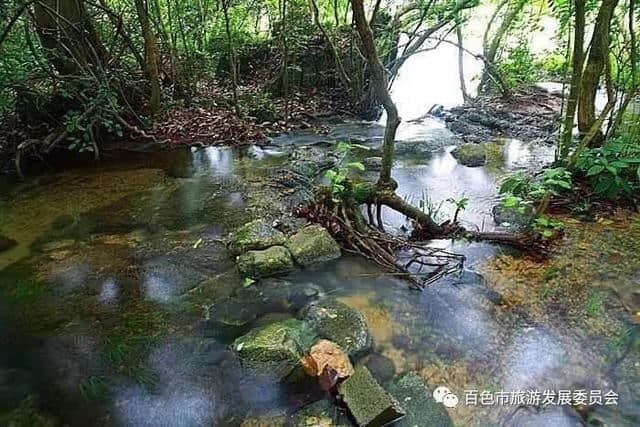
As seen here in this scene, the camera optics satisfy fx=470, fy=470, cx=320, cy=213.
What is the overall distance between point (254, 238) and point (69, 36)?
459 centimetres

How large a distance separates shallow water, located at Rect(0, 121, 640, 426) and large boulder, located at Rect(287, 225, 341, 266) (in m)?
0.12

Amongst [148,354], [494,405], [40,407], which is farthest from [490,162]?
[40,407]

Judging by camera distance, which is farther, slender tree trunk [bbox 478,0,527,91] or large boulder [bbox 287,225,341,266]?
slender tree trunk [bbox 478,0,527,91]

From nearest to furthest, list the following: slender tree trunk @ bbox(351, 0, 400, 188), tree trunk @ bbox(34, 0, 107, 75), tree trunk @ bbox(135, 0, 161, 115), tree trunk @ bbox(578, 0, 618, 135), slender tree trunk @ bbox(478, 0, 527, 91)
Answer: slender tree trunk @ bbox(351, 0, 400, 188) → tree trunk @ bbox(578, 0, 618, 135) → tree trunk @ bbox(34, 0, 107, 75) → tree trunk @ bbox(135, 0, 161, 115) → slender tree trunk @ bbox(478, 0, 527, 91)

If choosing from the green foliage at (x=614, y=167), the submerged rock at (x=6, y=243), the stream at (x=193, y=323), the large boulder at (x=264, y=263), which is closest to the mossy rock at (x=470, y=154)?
the stream at (x=193, y=323)

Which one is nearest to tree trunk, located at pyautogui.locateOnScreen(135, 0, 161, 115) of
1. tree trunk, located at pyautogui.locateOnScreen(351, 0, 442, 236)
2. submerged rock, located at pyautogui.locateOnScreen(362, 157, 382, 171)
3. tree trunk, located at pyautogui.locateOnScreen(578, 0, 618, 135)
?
submerged rock, located at pyautogui.locateOnScreen(362, 157, 382, 171)

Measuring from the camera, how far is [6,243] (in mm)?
4281

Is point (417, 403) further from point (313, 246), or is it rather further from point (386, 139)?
point (386, 139)

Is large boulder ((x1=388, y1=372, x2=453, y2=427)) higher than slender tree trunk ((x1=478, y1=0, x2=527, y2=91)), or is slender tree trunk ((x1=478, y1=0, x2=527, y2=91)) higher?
slender tree trunk ((x1=478, y1=0, x2=527, y2=91))

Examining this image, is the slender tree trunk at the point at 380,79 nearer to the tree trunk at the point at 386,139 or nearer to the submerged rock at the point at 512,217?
the tree trunk at the point at 386,139

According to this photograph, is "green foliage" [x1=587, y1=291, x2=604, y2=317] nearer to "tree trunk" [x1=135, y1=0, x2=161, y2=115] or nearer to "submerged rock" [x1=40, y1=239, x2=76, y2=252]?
"submerged rock" [x1=40, y1=239, x2=76, y2=252]

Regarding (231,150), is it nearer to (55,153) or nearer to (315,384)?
(55,153)

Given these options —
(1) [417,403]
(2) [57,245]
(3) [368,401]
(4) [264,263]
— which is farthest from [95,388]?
(2) [57,245]

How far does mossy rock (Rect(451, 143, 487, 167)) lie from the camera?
6.23 m
